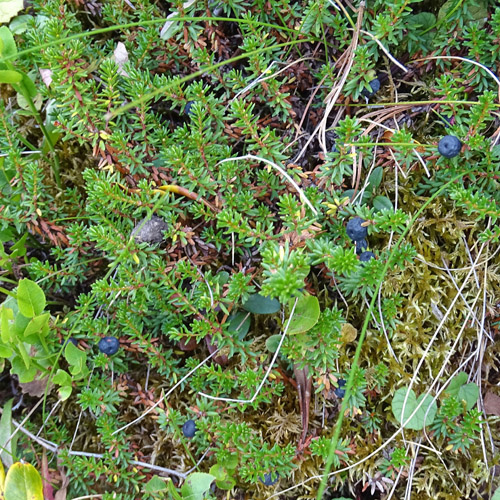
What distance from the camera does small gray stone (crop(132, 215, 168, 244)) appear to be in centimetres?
243

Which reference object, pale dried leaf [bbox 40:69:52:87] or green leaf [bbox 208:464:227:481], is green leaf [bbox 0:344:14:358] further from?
pale dried leaf [bbox 40:69:52:87]

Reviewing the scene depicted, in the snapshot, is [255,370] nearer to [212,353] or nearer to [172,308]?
[212,353]

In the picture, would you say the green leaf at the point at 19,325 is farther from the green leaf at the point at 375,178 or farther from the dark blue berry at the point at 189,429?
the green leaf at the point at 375,178

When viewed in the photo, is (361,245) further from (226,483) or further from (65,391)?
(65,391)

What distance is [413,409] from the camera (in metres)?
2.26

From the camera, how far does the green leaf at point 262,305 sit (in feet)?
7.64

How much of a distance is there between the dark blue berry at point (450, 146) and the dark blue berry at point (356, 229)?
0.53 meters

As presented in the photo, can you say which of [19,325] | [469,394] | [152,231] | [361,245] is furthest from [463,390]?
[19,325]

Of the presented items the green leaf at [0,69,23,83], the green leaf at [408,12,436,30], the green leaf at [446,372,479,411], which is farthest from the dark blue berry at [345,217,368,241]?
the green leaf at [0,69,23,83]

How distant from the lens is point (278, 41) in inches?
99.3

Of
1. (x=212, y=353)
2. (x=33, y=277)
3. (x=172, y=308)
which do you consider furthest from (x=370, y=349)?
(x=33, y=277)

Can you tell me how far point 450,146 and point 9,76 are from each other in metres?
2.24

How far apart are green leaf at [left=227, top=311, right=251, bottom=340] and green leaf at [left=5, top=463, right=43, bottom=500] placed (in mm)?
1203

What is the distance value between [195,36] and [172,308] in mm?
1444
